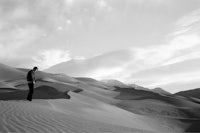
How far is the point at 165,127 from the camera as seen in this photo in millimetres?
21375

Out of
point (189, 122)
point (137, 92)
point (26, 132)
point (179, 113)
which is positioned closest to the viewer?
point (26, 132)

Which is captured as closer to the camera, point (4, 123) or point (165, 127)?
point (4, 123)

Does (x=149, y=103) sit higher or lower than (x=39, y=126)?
higher

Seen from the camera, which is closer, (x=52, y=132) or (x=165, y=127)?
(x=52, y=132)

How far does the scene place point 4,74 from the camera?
83875 millimetres

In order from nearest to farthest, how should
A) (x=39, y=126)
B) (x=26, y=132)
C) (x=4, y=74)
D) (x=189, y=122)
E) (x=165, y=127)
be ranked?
(x=26, y=132), (x=39, y=126), (x=165, y=127), (x=189, y=122), (x=4, y=74)

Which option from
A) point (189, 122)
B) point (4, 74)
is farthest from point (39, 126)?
point (4, 74)

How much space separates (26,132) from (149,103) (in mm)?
24085

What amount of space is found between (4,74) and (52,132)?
78658mm

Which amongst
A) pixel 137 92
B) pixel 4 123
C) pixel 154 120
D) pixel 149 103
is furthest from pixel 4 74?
pixel 4 123

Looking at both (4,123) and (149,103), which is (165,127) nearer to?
(149,103)

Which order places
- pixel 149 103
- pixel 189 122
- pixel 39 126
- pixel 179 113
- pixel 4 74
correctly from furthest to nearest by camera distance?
pixel 4 74 → pixel 149 103 → pixel 179 113 → pixel 189 122 → pixel 39 126

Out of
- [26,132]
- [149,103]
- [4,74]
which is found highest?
[4,74]

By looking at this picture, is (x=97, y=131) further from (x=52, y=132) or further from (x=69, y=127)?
(x=52, y=132)
